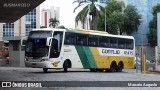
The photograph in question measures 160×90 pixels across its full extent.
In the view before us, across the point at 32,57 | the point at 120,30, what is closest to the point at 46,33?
the point at 32,57

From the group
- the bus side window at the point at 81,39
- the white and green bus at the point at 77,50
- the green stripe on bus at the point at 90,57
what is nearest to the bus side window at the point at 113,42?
the white and green bus at the point at 77,50

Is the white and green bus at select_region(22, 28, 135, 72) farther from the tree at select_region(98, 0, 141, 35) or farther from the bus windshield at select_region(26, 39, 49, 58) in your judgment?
the tree at select_region(98, 0, 141, 35)

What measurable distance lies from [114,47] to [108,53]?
90 cm

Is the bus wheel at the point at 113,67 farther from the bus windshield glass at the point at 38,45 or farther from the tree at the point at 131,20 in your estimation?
the tree at the point at 131,20

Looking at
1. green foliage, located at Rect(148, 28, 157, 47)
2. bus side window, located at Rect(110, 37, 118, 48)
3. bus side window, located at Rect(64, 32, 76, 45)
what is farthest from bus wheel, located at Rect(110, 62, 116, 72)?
green foliage, located at Rect(148, 28, 157, 47)

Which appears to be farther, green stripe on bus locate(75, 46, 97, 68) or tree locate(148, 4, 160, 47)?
tree locate(148, 4, 160, 47)

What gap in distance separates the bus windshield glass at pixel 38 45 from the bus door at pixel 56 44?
464 mm

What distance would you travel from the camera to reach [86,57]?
2778 centimetres

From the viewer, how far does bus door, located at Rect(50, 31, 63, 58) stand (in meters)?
25.2

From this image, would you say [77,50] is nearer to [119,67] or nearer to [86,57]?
[86,57]

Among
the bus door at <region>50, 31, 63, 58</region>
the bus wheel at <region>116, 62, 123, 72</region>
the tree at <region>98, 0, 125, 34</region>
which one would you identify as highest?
the tree at <region>98, 0, 125, 34</region>

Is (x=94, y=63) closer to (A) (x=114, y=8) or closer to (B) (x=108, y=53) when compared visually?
(B) (x=108, y=53)

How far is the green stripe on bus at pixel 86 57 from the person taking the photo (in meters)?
27.3

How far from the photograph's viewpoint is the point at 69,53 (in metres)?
26.4
